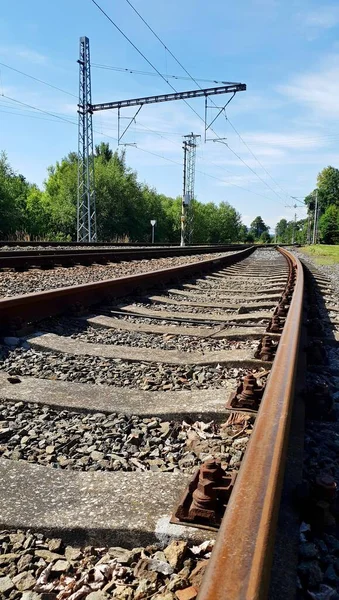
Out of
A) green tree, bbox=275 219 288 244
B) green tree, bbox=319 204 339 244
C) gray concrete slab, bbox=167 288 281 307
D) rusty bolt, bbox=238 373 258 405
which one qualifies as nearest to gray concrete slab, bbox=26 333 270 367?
rusty bolt, bbox=238 373 258 405

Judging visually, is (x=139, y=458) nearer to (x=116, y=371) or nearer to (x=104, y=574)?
(x=104, y=574)

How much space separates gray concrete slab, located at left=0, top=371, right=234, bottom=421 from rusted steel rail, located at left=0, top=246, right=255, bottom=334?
39.6 inches

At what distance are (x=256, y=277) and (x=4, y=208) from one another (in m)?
29.2

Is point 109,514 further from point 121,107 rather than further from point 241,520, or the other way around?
point 121,107

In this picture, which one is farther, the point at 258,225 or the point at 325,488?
the point at 258,225

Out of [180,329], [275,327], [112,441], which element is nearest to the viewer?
[112,441]

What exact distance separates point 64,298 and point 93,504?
2910mm

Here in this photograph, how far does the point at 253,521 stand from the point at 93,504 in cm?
56

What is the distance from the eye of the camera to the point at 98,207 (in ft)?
167

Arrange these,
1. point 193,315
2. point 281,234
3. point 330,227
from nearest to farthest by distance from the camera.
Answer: point 193,315
point 330,227
point 281,234

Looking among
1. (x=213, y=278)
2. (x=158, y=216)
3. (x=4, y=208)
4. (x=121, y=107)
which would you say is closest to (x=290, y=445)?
(x=213, y=278)

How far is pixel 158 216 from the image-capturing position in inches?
2564

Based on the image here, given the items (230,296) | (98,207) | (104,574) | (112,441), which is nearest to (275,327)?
(112,441)

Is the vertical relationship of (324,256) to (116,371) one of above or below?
below
